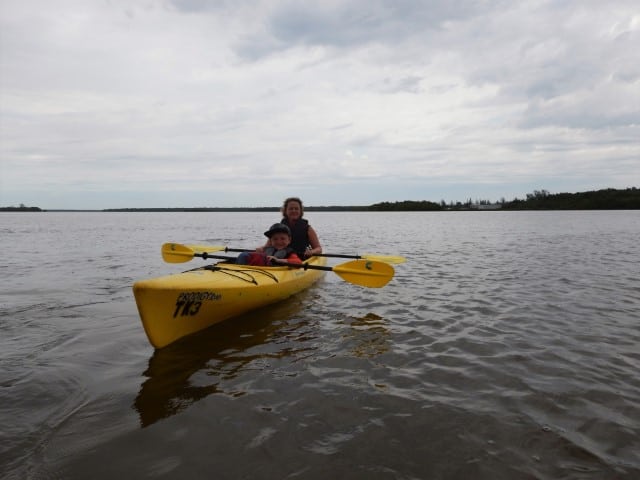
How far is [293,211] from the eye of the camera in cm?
945

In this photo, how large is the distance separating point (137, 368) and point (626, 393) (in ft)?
16.8

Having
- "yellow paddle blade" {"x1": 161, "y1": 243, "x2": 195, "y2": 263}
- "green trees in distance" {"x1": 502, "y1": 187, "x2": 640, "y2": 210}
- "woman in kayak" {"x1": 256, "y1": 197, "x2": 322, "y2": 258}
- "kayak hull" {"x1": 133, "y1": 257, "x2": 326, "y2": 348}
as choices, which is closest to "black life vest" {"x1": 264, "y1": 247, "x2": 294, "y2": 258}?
"kayak hull" {"x1": 133, "y1": 257, "x2": 326, "y2": 348}

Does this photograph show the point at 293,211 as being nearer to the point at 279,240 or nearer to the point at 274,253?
the point at 279,240

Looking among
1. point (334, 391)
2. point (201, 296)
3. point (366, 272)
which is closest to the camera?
point (334, 391)

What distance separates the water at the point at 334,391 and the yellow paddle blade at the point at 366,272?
1.65 ft

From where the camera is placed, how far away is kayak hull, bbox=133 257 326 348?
194 inches

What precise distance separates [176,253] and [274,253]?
2879 millimetres

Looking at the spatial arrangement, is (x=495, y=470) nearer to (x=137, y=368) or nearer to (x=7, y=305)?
(x=137, y=368)

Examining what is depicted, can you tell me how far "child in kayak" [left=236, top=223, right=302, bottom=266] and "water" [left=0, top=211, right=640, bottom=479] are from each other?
981 millimetres

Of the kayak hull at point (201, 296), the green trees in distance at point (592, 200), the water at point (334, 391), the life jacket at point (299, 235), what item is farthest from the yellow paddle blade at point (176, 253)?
the green trees in distance at point (592, 200)

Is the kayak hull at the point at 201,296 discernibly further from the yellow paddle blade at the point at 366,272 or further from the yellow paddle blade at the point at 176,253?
the yellow paddle blade at the point at 176,253

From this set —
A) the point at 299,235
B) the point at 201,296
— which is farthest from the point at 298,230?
the point at 201,296

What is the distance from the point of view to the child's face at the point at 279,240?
27.1ft

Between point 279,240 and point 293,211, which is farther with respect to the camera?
point 293,211
